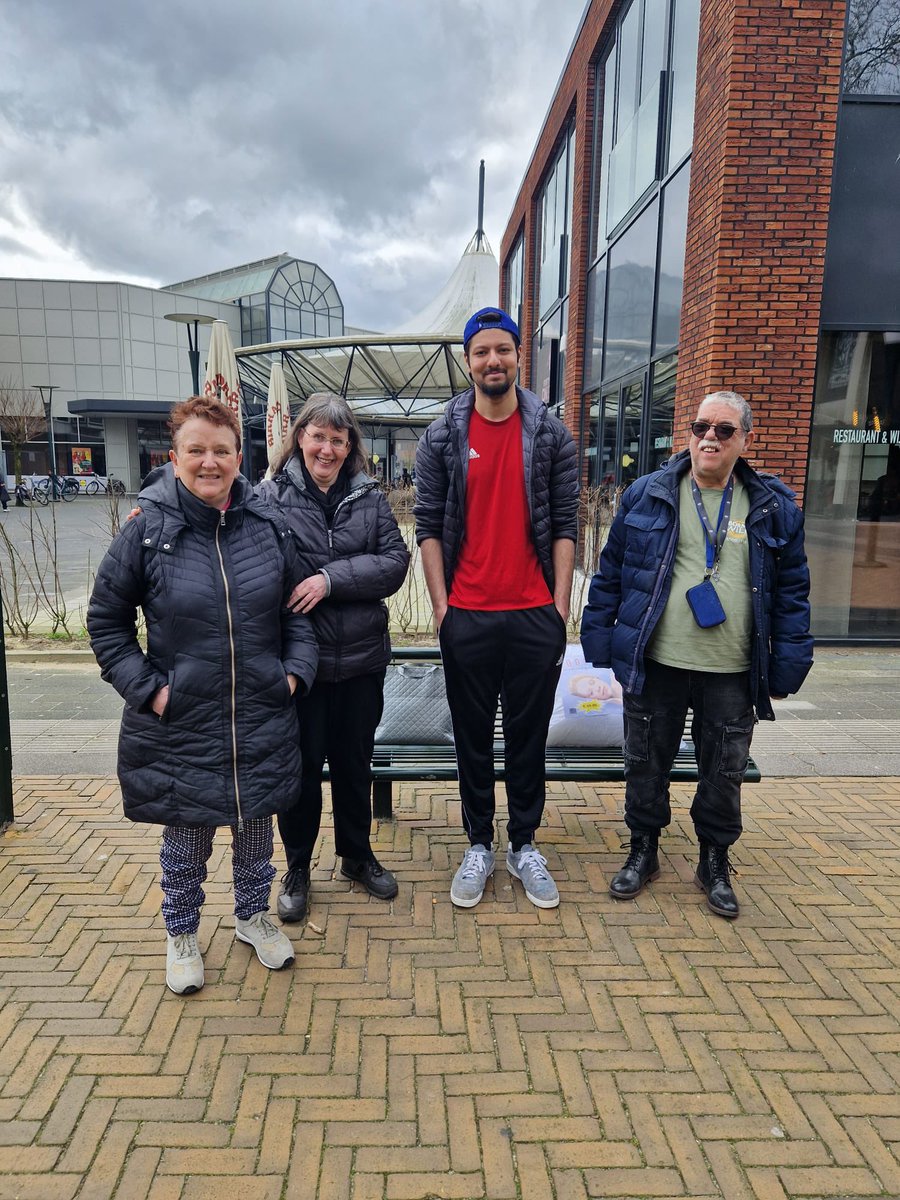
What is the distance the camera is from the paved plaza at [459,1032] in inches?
73.2

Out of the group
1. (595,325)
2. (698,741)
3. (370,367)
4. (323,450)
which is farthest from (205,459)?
(370,367)

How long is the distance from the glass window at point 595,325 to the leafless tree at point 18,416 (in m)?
23.5

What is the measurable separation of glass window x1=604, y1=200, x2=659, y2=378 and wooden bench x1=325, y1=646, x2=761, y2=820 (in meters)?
6.31

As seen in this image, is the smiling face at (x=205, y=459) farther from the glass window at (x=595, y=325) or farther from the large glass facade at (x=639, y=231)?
the glass window at (x=595, y=325)

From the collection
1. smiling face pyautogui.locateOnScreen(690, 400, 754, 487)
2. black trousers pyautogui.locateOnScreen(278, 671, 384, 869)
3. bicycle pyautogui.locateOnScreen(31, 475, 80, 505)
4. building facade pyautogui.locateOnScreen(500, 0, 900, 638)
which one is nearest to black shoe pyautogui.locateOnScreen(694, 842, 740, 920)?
black trousers pyautogui.locateOnScreen(278, 671, 384, 869)

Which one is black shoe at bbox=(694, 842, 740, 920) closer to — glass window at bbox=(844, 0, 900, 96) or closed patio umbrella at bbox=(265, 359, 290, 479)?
glass window at bbox=(844, 0, 900, 96)

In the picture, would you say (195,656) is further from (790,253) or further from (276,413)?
(276,413)

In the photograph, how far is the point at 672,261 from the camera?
7.82 meters

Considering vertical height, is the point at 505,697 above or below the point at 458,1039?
above

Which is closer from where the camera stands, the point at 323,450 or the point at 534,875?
the point at 323,450

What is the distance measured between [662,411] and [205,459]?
271 inches

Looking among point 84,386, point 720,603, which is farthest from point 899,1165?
point 84,386

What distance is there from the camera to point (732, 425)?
2.59m

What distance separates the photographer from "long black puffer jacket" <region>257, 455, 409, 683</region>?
2.64 meters
